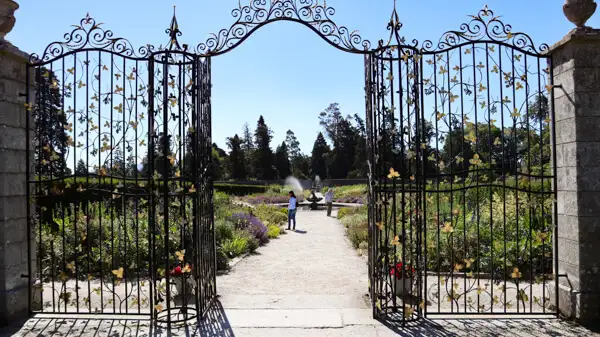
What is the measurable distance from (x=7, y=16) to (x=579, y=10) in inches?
244

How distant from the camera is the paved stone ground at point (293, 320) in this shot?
4.34 m

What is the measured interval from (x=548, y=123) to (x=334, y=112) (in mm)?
62652

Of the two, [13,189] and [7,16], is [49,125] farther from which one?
[7,16]

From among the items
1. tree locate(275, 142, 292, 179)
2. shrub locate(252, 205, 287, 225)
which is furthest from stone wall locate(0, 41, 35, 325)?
tree locate(275, 142, 292, 179)

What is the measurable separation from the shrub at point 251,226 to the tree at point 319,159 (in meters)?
44.3

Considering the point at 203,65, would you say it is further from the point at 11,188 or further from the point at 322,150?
the point at 322,150

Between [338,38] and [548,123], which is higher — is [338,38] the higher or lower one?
the higher one

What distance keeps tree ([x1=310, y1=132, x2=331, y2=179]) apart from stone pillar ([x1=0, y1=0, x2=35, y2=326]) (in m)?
51.0

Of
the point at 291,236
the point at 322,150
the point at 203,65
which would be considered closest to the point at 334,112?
the point at 322,150

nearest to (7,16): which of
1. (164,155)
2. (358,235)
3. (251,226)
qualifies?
(164,155)

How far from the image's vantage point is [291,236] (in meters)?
12.3

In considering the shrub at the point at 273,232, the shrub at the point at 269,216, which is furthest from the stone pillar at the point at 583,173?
the shrub at the point at 269,216

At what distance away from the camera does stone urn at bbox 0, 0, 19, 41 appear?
181 inches

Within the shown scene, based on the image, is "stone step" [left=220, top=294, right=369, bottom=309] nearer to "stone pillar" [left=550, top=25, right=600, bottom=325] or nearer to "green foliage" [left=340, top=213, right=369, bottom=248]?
"stone pillar" [left=550, top=25, right=600, bottom=325]
